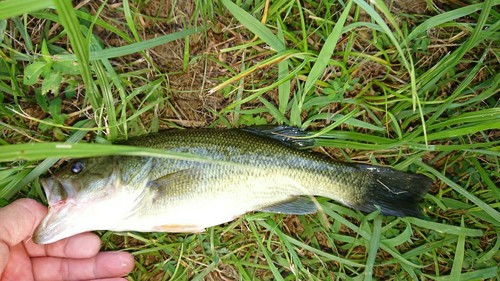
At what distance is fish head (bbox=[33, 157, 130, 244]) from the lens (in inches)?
101

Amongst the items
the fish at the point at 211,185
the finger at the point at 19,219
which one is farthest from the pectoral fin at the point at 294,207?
the finger at the point at 19,219

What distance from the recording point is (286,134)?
2902mm

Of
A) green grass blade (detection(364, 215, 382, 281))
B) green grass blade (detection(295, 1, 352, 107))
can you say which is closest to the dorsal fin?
green grass blade (detection(295, 1, 352, 107))

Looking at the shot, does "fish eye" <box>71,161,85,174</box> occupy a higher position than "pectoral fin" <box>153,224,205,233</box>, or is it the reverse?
"fish eye" <box>71,161,85,174</box>

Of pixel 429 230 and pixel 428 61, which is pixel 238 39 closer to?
pixel 428 61

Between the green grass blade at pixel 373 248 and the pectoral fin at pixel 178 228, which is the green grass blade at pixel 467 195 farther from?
the pectoral fin at pixel 178 228

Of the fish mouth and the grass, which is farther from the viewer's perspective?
the grass

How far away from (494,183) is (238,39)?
204cm

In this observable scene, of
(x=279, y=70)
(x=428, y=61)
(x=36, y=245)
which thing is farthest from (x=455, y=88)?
(x=36, y=245)

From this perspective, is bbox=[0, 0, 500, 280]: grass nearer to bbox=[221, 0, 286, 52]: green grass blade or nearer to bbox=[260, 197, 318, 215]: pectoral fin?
bbox=[221, 0, 286, 52]: green grass blade

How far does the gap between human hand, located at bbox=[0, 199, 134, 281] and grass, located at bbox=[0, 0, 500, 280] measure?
15 centimetres

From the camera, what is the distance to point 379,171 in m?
2.88

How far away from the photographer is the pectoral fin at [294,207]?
288 cm

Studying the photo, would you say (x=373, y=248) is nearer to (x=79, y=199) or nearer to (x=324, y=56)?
(x=324, y=56)
